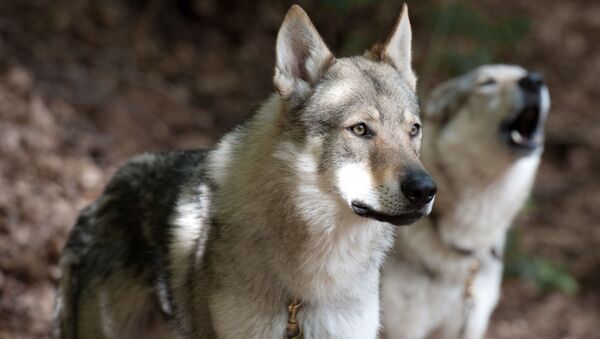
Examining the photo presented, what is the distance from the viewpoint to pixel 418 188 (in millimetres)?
3262

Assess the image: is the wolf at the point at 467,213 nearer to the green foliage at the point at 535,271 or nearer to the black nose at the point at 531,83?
the black nose at the point at 531,83

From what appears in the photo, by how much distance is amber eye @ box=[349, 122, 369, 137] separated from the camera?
3.53 m

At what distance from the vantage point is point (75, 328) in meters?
4.45

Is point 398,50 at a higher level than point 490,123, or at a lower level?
higher

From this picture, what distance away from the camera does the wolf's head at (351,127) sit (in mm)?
3330

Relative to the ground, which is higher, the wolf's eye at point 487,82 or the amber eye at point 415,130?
the wolf's eye at point 487,82

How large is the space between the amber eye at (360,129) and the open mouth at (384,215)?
36cm

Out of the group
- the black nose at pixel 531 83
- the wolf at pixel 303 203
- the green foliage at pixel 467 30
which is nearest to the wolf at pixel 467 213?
the black nose at pixel 531 83

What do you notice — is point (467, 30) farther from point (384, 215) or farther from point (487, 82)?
point (384, 215)

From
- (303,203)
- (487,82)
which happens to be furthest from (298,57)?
(487,82)

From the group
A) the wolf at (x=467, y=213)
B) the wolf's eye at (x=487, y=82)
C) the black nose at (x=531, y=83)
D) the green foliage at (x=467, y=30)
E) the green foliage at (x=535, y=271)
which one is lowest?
the green foliage at (x=535, y=271)

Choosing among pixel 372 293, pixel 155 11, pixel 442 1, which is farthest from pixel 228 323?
pixel 442 1

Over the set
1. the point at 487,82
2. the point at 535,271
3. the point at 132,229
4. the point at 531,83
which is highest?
the point at 487,82

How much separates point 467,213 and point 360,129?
2.34m
